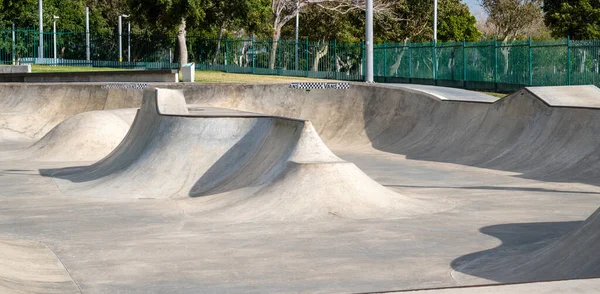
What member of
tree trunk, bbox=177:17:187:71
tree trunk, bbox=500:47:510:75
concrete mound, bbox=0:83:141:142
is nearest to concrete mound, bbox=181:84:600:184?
concrete mound, bbox=0:83:141:142

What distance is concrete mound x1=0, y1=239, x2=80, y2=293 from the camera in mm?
7882

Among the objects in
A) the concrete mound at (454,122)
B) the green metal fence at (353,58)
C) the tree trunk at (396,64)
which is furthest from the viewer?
the tree trunk at (396,64)

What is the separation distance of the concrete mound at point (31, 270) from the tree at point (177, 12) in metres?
30.1

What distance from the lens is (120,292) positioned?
8062 mm

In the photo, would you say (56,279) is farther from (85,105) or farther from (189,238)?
(85,105)

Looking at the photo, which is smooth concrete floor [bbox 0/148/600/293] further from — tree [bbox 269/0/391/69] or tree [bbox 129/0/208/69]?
tree [bbox 269/0/391/69]

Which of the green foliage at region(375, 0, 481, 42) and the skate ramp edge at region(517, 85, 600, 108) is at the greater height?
the green foliage at region(375, 0, 481, 42)

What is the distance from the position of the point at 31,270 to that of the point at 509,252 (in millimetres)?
4769

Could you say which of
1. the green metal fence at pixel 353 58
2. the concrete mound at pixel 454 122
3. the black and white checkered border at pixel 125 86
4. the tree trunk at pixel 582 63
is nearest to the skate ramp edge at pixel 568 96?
the concrete mound at pixel 454 122

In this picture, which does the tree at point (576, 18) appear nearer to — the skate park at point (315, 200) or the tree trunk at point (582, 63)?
the tree trunk at point (582, 63)

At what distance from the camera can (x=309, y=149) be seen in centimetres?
1286

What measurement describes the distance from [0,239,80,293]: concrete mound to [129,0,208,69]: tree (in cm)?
3011

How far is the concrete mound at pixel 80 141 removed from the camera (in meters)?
21.2

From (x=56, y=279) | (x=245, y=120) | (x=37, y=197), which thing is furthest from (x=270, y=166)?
(x=56, y=279)
